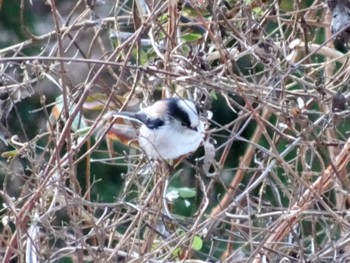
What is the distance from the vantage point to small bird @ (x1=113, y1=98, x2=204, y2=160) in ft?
7.25

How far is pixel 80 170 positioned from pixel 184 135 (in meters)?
2.08

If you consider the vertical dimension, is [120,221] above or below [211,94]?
below

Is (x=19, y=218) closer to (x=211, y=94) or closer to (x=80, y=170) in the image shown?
(x=211, y=94)

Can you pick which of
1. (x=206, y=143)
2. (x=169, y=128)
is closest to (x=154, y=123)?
(x=169, y=128)

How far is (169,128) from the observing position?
91.9 inches

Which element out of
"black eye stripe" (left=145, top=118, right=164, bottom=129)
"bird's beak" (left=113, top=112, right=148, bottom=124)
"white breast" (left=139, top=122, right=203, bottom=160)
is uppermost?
"bird's beak" (left=113, top=112, right=148, bottom=124)

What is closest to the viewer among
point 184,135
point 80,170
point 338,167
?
point 338,167

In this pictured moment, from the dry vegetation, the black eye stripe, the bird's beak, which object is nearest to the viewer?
the dry vegetation

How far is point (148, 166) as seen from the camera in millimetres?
2318

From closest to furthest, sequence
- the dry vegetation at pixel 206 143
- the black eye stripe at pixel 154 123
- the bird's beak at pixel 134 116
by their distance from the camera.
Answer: the dry vegetation at pixel 206 143, the bird's beak at pixel 134 116, the black eye stripe at pixel 154 123

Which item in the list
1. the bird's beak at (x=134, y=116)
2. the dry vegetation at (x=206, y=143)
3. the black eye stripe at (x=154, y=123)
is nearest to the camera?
the dry vegetation at (x=206, y=143)

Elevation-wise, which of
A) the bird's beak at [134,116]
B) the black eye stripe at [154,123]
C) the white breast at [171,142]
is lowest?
the white breast at [171,142]

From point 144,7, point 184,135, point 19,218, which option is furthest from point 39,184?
point 144,7

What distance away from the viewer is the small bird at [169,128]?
2209 millimetres
